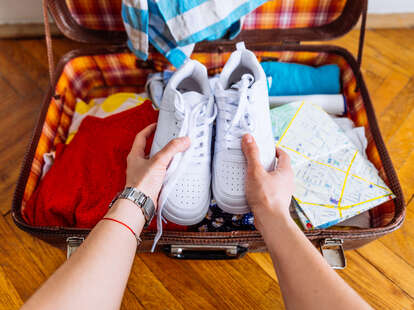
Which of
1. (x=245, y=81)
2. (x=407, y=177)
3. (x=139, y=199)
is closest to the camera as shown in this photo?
(x=139, y=199)

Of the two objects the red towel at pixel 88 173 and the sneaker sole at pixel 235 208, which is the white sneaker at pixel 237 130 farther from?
the red towel at pixel 88 173

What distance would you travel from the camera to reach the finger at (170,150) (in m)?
0.52

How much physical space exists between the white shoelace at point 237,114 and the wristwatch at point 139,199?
0.20m

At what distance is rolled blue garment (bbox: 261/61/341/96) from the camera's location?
33.2 inches

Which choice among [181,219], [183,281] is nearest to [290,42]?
[181,219]

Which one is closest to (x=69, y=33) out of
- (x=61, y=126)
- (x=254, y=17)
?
(x=61, y=126)

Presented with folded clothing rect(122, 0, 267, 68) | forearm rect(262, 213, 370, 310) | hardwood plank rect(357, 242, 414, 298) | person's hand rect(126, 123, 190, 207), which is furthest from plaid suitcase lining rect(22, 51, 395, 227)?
forearm rect(262, 213, 370, 310)

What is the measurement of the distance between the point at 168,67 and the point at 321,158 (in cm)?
52

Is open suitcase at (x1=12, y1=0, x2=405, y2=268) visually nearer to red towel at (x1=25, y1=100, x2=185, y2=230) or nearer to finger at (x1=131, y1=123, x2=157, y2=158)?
red towel at (x1=25, y1=100, x2=185, y2=230)

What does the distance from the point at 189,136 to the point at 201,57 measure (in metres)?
0.38

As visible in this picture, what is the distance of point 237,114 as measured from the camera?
1.86ft

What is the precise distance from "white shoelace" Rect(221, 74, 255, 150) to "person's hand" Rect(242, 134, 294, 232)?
3 centimetres

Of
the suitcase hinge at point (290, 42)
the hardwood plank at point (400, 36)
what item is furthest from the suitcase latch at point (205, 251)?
the hardwood plank at point (400, 36)

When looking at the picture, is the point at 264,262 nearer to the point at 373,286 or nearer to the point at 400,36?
the point at 373,286
